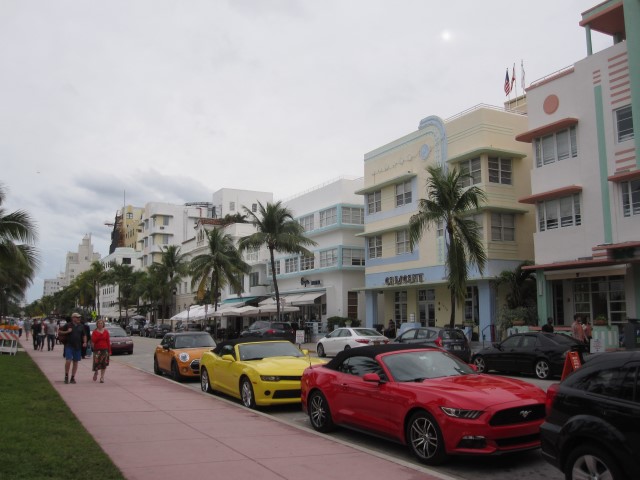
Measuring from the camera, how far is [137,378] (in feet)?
56.9

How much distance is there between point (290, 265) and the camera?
50.4 metres

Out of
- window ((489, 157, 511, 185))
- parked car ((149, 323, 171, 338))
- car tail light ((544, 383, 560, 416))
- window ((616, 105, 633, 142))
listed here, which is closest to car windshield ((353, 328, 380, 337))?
window ((489, 157, 511, 185))

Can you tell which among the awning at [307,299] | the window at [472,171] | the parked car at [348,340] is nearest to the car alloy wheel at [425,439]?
the parked car at [348,340]

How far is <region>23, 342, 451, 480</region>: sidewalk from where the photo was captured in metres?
6.74

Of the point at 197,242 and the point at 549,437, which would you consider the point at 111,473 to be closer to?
the point at 549,437

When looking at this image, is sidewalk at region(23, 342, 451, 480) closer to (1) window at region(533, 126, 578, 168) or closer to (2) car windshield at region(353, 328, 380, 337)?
(2) car windshield at region(353, 328, 380, 337)

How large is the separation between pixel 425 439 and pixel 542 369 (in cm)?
1095

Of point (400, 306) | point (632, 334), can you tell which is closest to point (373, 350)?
point (632, 334)

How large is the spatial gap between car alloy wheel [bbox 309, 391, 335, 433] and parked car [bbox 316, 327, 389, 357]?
15.2m

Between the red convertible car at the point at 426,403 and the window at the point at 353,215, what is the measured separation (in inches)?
1367

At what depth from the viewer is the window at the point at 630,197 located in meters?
22.6

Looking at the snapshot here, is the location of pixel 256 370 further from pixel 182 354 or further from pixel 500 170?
pixel 500 170

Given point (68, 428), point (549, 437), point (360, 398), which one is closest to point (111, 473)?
point (68, 428)

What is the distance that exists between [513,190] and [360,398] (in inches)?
978
